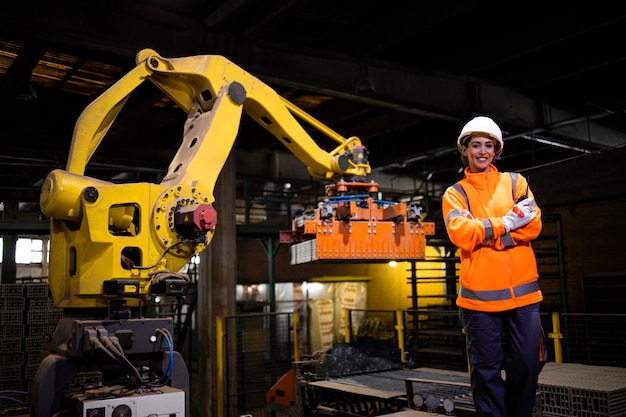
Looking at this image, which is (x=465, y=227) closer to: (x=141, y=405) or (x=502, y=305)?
(x=502, y=305)

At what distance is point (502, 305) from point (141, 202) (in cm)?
283

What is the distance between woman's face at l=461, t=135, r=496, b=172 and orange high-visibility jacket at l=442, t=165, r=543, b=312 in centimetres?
18

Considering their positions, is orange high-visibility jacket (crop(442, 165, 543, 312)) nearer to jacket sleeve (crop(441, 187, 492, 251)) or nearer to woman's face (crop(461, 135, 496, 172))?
jacket sleeve (crop(441, 187, 492, 251))

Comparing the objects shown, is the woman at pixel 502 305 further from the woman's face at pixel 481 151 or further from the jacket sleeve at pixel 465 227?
the woman's face at pixel 481 151

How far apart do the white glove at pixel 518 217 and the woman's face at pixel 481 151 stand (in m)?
0.35

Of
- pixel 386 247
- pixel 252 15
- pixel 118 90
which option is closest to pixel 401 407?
pixel 386 247

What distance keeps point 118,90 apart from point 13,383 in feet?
22.7

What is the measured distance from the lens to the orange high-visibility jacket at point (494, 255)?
3301mm

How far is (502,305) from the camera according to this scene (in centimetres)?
329

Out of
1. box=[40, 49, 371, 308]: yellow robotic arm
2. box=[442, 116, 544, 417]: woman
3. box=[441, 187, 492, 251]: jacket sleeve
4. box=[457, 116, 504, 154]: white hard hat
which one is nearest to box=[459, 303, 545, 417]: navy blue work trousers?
box=[442, 116, 544, 417]: woman

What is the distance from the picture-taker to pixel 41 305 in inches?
392

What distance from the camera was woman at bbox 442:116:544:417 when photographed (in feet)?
10.8

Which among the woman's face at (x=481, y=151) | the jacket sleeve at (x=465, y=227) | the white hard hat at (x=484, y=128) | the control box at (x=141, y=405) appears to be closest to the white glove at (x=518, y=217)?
the jacket sleeve at (x=465, y=227)

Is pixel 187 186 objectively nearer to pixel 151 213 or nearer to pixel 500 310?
pixel 151 213
